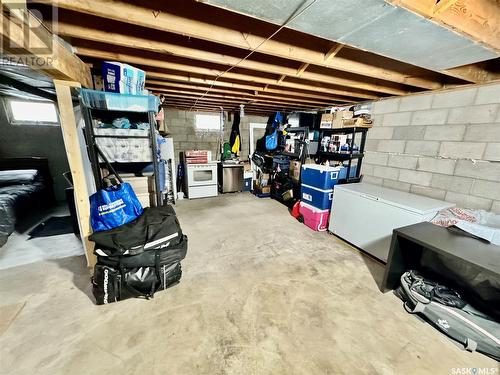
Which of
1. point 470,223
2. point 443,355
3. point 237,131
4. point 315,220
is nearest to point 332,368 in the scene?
point 443,355

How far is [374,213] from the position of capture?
2.23 metres

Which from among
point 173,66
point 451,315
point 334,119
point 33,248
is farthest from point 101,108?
point 451,315

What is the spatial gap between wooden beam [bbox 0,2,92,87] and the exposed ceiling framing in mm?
118

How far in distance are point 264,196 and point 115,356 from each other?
383 cm

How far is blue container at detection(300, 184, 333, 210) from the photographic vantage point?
286 centimetres

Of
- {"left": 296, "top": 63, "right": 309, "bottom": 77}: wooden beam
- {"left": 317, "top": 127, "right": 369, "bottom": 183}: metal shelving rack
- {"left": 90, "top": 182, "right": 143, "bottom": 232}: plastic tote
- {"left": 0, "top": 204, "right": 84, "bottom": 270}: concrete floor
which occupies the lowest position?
{"left": 0, "top": 204, "right": 84, "bottom": 270}: concrete floor

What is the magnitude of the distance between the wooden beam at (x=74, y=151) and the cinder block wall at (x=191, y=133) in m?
3.15

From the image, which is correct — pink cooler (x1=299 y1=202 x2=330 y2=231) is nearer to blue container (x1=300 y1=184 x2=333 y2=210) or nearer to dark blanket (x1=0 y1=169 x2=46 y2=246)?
blue container (x1=300 y1=184 x2=333 y2=210)

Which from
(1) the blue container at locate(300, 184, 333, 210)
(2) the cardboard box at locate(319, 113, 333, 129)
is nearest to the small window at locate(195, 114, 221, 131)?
(2) the cardboard box at locate(319, 113, 333, 129)

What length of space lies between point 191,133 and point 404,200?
14.7 feet

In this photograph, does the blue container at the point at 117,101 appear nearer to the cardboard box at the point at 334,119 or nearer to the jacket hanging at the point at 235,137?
the cardboard box at the point at 334,119

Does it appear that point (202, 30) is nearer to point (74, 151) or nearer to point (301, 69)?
point (301, 69)

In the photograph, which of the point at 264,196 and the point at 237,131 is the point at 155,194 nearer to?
the point at 264,196

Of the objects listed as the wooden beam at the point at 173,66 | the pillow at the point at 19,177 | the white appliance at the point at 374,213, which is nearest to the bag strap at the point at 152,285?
the wooden beam at the point at 173,66
